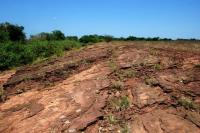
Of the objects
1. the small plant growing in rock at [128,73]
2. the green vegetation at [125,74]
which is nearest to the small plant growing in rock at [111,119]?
the green vegetation at [125,74]

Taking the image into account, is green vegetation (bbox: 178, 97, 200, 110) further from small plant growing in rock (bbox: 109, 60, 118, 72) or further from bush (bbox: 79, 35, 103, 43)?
bush (bbox: 79, 35, 103, 43)

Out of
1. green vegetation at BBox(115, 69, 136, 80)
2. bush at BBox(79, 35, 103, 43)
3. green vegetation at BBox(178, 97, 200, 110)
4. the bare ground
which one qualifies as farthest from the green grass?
green vegetation at BBox(178, 97, 200, 110)

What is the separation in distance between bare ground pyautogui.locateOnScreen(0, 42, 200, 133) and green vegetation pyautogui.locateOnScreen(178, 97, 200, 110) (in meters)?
0.02

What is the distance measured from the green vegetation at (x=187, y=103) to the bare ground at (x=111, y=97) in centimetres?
2

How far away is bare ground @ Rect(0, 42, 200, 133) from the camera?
4.88m

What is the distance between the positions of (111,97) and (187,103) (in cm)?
153

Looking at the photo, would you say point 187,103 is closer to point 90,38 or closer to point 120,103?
point 120,103

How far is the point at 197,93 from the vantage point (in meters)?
5.68

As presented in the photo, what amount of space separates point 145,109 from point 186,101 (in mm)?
780

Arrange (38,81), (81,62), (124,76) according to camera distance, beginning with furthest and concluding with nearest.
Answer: (81,62), (38,81), (124,76)

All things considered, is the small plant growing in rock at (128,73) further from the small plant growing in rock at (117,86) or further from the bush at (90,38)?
the bush at (90,38)

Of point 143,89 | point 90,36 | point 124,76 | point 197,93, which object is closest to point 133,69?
point 124,76

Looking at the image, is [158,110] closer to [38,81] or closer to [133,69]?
[133,69]

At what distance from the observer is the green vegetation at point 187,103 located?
5.17 meters
